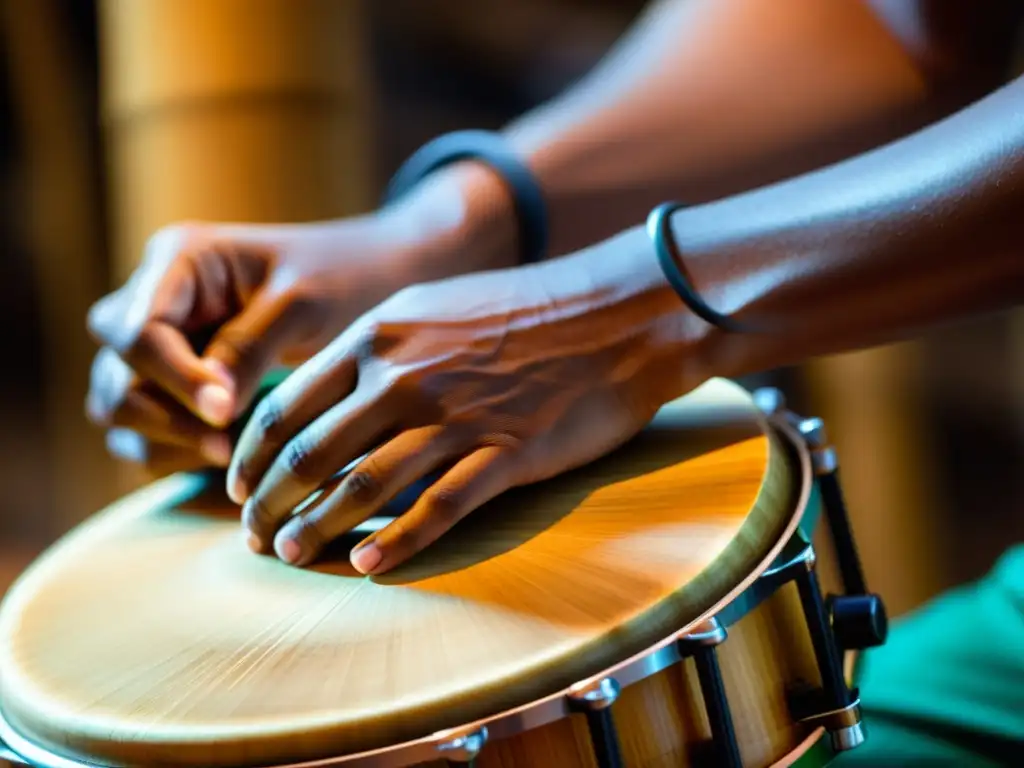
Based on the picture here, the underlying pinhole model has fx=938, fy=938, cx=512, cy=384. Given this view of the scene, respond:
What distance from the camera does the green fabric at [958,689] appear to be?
0.59 m

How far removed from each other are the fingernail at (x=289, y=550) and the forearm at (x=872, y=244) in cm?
25

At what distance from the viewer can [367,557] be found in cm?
45

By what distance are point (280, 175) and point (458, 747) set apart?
75cm

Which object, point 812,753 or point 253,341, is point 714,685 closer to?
point 812,753

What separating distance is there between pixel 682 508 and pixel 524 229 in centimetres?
37

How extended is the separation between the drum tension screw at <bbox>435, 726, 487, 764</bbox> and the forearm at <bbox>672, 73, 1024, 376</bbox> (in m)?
0.26

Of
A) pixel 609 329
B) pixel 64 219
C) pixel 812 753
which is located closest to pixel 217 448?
pixel 609 329

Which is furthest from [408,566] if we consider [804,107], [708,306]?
[804,107]

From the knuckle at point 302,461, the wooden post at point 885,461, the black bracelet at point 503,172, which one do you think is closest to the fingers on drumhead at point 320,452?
the knuckle at point 302,461

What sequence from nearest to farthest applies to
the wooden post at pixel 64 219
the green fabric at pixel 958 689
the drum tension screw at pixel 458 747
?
the drum tension screw at pixel 458 747
the green fabric at pixel 958 689
the wooden post at pixel 64 219

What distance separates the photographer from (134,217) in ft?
3.37

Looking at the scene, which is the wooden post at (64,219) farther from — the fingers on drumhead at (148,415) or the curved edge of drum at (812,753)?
the curved edge of drum at (812,753)

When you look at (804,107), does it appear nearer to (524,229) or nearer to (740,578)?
(524,229)

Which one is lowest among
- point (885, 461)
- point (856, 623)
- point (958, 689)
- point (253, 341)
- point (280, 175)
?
point (885, 461)
